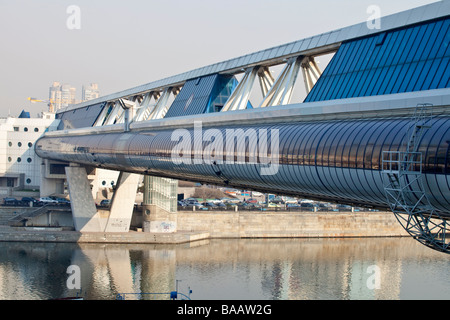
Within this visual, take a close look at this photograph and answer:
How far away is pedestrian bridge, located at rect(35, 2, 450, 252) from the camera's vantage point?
12.1 meters

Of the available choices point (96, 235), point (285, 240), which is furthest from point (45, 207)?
point (285, 240)

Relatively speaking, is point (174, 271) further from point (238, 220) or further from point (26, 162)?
point (26, 162)

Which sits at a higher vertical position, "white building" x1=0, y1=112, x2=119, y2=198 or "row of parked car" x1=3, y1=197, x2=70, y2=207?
"white building" x1=0, y1=112, x2=119, y2=198

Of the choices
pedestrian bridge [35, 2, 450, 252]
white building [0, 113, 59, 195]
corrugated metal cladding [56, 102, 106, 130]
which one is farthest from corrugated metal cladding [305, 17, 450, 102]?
white building [0, 113, 59, 195]

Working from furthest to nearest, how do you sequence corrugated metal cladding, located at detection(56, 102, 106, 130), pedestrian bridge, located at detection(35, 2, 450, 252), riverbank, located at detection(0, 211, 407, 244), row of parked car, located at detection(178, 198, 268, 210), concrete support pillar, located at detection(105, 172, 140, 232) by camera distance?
row of parked car, located at detection(178, 198, 268, 210) → corrugated metal cladding, located at detection(56, 102, 106, 130) → concrete support pillar, located at detection(105, 172, 140, 232) → riverbank, located at detection(0, 211, 407, 244) → pedestrian bridge, located at detection(35, 2, 450, 252)

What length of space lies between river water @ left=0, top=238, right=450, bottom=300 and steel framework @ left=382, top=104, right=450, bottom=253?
19830mm

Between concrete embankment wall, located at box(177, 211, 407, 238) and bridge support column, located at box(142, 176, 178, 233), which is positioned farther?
concrete embankment wall, located at box(177, 211, 407, 238)

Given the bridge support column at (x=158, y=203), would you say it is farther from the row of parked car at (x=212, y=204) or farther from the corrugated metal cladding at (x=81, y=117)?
the row of parked car at (x=212, y=204)

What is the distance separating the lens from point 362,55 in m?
19.7

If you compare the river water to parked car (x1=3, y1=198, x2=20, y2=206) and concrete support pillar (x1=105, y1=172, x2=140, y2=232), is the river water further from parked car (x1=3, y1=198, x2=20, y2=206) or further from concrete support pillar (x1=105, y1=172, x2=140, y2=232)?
parked car (x1=3, y1=198, x2=20, y2=206)

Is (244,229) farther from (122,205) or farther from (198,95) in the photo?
(198,95)

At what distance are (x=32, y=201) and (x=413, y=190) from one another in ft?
156

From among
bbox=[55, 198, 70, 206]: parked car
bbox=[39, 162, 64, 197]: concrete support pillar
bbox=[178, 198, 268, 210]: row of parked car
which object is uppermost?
bbox=[39, 162, 64, 197]: concrete support pillar

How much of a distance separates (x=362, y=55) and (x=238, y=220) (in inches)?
1384
